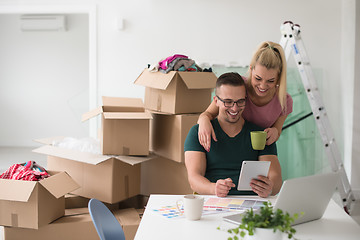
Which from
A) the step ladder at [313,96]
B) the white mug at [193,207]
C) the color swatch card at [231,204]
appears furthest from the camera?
the step ladder at [313,96]

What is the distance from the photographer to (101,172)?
10.6 feet

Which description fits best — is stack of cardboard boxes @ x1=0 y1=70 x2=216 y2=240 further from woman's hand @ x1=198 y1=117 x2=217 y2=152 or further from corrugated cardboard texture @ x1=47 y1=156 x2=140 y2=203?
woman's hand @ x1=198 y1=117 x2=217 y2=152

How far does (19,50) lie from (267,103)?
6.21 metres

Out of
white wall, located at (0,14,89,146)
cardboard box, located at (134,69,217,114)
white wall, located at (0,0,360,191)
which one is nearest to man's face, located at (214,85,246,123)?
cardboard box, located at (134,69,217,114)

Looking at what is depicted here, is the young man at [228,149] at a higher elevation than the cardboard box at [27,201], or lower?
higher

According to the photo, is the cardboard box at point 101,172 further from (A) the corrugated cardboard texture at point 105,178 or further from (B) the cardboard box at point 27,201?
(B) the cardboard box at point 27,201

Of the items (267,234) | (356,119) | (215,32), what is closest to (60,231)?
(267,234)

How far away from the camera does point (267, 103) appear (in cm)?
242

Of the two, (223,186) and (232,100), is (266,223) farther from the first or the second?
(232,100)

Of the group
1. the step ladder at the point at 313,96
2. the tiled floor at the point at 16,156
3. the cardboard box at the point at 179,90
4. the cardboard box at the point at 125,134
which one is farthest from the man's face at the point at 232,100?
the tiled floor at the point at 16,156

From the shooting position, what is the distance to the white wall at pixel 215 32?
4.62m

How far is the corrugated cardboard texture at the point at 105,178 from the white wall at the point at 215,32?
1488 mm

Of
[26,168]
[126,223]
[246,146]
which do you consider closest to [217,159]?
[246,146]

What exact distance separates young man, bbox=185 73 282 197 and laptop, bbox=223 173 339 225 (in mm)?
545
